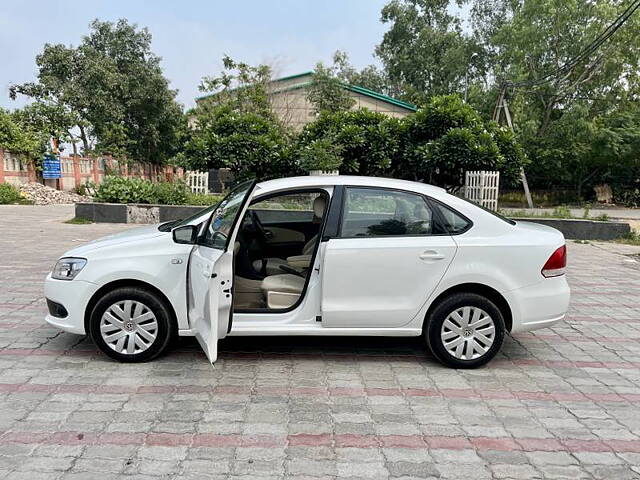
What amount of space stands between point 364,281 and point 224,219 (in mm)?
1251

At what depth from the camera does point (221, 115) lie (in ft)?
50.8

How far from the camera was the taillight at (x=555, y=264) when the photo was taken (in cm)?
432

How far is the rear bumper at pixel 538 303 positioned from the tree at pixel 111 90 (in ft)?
92.7

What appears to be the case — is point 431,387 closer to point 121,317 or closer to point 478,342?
point 478,342

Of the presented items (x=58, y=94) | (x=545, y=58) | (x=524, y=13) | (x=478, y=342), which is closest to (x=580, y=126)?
(x=545, y=58)

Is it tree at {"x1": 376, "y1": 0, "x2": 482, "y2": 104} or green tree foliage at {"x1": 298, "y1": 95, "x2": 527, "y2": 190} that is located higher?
tree at {"x1": 376, "y1": 0, "x2": 482, "y2": 104}

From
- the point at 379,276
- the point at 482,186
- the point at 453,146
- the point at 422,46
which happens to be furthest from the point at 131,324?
the point at 422,46

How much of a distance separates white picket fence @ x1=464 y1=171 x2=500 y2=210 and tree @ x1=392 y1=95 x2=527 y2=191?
31 cm

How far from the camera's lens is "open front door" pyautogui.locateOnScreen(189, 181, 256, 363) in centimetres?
369

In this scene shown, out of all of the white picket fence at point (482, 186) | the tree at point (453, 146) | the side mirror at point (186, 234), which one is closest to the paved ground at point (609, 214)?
the white picket fence at point (482, 186)

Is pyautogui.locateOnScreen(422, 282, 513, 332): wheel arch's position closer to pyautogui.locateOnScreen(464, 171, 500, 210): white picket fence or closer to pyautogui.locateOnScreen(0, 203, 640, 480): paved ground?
pyautogui.locateOnScreen(0, 203, 640, 480): paved ground

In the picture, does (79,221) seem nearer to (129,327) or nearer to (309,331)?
(129,327)

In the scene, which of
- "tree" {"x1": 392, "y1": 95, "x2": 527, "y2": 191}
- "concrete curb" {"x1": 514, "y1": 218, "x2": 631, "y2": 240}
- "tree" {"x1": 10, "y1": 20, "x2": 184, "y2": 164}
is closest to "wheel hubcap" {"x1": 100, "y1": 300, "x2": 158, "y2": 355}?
"concrete curb" {"x1": 514, "y1": 218, "x2": 631, "y2": 240}

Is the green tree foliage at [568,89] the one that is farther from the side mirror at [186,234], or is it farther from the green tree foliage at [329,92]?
the side mirror at [186,234]
